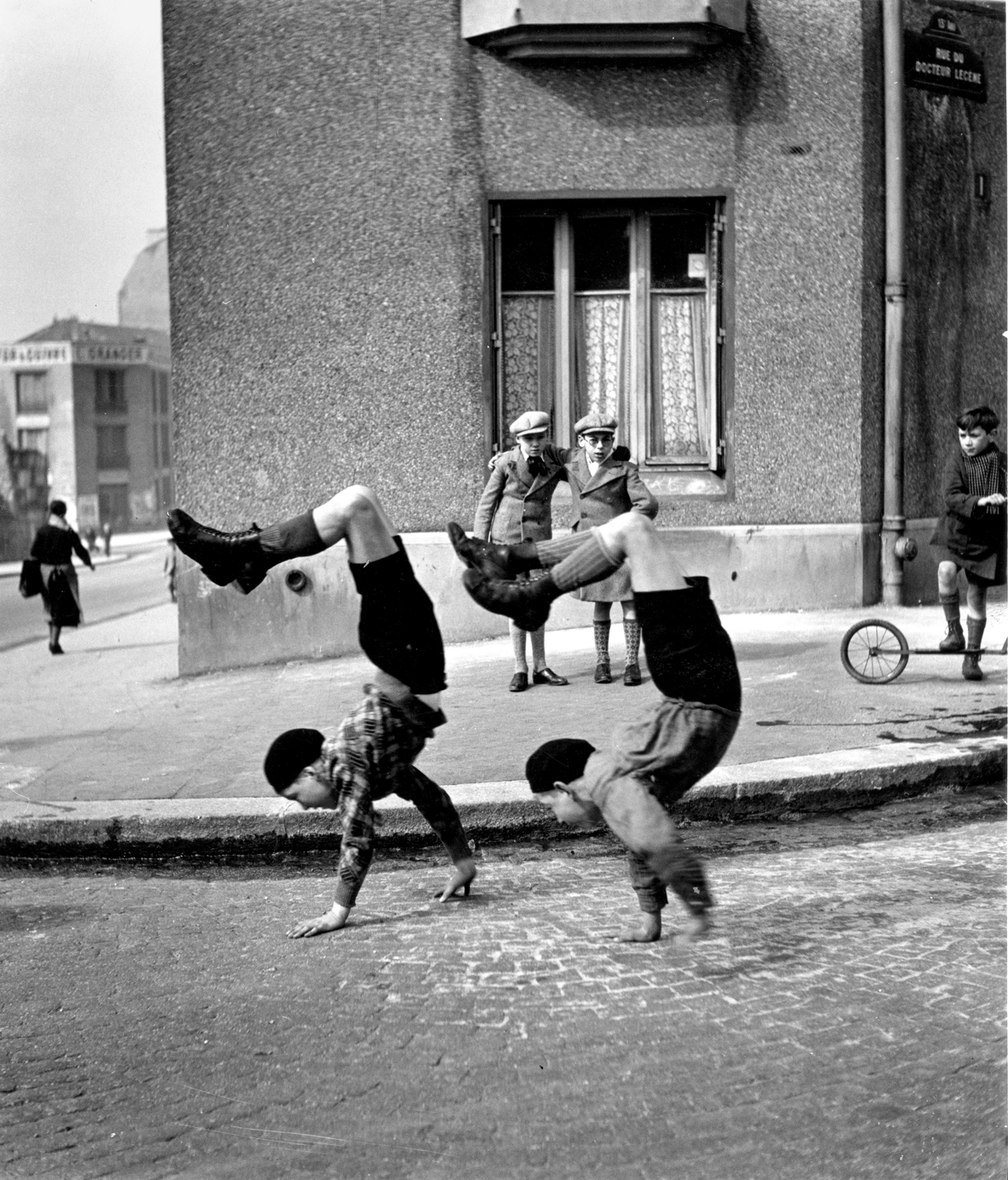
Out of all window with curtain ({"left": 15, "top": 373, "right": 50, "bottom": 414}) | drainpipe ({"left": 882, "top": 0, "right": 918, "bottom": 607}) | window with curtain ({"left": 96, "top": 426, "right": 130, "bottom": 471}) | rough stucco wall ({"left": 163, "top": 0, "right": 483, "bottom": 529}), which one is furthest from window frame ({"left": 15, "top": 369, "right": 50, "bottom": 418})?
rough stucco wall ({"left": 163, "top": 0, "right": 483, "bottom": 529})

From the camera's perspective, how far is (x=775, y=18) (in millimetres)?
8281

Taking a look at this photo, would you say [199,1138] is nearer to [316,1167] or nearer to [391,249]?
[316,1167]

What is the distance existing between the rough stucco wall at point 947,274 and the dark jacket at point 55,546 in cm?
816

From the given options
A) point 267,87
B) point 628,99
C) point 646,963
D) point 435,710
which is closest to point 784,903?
point 646,963

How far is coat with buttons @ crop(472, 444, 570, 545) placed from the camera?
207 inches

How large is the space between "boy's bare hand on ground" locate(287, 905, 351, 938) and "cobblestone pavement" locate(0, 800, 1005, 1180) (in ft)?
0.23

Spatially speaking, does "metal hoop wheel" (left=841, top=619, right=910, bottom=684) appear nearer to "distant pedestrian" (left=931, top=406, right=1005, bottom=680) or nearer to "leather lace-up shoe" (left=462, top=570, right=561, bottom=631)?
"distant pedestrian" (left=931, top=406, right=1005, bottom=680)

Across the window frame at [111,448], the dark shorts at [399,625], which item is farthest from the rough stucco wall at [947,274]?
the window frame at [111,448]

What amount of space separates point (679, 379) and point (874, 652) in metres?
1.87

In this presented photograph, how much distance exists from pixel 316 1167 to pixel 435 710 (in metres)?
1.08

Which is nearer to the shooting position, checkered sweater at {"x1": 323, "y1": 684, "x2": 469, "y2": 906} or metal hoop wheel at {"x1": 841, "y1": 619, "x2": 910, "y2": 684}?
checkered sweater at {"x1": 323, "y1": 684, "x2": 469, "y2": 906}

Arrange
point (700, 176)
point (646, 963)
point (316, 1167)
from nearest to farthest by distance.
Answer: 1. point (316, 1167)
2. point (646, 963)
3. point (700, 176)

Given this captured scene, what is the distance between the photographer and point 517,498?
5668mm

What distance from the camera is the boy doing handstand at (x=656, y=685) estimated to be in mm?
3008
